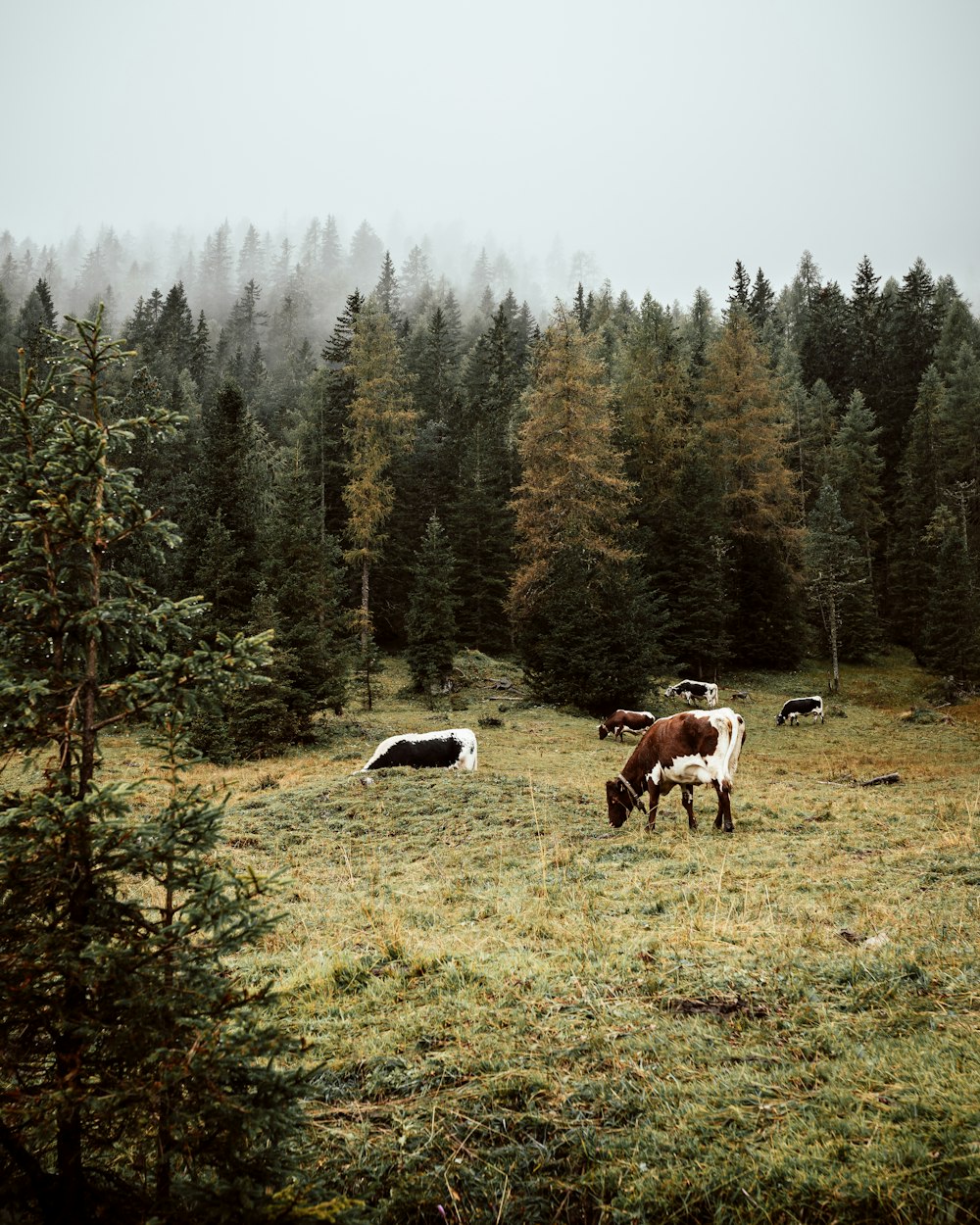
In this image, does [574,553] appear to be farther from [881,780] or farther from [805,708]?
[881,780]

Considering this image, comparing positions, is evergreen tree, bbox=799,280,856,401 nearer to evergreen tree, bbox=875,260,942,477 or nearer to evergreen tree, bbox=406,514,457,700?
evergreen tree, bbox=875,260,942,477

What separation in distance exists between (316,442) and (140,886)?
41368 millimetres

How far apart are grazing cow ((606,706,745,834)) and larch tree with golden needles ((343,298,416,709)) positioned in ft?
72.0

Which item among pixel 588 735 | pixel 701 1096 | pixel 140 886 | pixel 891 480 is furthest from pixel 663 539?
pixel 701 1096

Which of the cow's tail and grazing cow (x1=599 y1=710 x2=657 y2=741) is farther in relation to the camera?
grazing cow (x1=599 y1=710 x2=657 y2=741)

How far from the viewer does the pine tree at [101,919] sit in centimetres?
236

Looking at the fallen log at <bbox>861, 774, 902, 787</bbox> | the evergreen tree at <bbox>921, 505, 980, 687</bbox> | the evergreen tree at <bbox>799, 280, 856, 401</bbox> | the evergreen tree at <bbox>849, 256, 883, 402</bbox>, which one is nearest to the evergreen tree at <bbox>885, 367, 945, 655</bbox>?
the evergreen tree at <bbox>921, 505, 980, 687</bbox>

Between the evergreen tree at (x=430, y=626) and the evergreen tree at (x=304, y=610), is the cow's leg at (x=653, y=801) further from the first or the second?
the evergreen tree at (x=430, y=626)

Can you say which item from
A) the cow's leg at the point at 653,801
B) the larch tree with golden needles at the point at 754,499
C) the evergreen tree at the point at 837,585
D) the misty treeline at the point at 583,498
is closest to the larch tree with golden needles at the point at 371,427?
the misty treeline at the point at 583,498

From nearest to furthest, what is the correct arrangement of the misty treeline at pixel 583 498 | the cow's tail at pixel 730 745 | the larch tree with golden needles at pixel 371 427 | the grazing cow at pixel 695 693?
1. the cow's tail at pixel 730 745
2. the misty treeline at pixel 583 498
3. the grazing cow at pixel 695 693
4. the larch tree with golden needles at pixel 371 427

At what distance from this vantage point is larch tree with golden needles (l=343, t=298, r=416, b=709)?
1264 inches

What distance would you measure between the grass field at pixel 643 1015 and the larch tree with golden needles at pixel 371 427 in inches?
925

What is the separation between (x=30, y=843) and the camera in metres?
2.44

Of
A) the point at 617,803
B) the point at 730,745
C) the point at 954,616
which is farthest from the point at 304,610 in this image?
the point at 954,616
